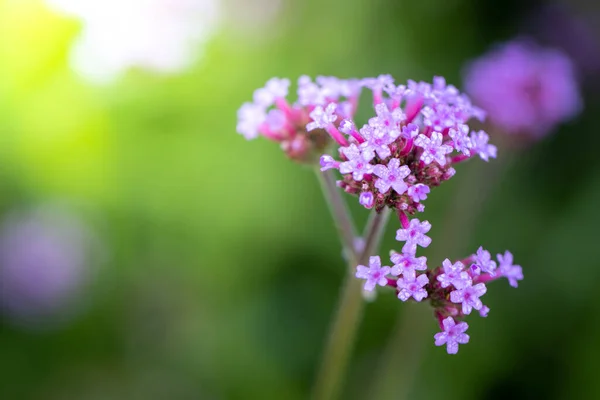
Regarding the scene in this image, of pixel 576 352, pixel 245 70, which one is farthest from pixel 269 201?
pixel 576 352

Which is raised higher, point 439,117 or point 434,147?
point 439,117

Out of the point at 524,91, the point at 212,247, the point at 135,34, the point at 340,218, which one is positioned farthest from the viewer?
the point at 135,34

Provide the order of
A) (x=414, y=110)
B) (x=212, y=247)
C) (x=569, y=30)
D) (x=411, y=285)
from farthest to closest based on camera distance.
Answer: (x=569, y=30)
(x=212, y=247)
(x=414, y=110)
(x=411, y=285)

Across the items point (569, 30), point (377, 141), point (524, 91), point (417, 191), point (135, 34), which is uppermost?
point (569, 30)

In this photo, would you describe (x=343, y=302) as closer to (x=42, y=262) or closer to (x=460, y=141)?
(x=460, y=141)

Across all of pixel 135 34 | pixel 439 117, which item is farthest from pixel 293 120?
pixel 135 34

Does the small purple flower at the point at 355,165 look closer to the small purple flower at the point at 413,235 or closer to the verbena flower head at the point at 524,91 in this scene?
the small purple flower at the point at 413,235

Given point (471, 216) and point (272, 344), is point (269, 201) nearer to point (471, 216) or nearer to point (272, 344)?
point (272, 344)
